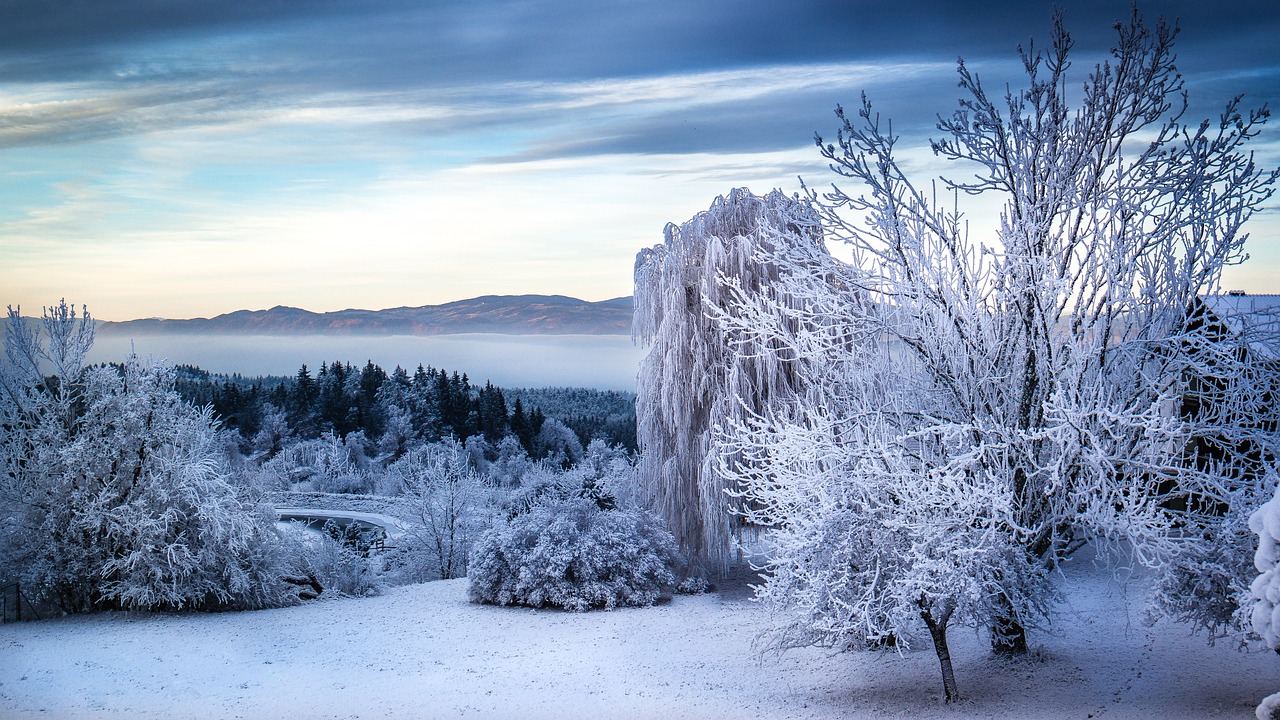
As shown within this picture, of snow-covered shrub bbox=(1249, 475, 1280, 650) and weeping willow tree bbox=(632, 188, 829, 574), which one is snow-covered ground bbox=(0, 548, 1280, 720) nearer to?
snow-covered shrub bbox=(1249, 475, 1280, 650)

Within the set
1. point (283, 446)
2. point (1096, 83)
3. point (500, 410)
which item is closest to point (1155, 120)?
point (1096, 83)

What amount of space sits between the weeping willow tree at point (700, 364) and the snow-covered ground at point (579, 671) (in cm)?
173

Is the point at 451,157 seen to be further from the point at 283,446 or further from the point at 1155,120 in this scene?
the point at 283,446

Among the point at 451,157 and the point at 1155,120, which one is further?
the point at 451,157

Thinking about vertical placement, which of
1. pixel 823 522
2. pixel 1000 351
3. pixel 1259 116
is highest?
pixel 1259 116

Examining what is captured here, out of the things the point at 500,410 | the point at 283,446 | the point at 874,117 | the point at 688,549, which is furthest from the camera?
the point at 500,410

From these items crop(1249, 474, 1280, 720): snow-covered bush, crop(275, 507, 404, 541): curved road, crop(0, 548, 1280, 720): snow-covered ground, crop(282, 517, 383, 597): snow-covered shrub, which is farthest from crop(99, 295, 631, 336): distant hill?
crop(1249, 474, 1280, 720): snow-covered bush

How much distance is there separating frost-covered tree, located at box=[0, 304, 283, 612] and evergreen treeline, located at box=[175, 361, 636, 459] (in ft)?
59.2

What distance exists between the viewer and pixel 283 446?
1089 inches

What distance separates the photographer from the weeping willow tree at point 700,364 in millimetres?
10969

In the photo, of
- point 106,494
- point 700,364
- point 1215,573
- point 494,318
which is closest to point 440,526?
point 106,494

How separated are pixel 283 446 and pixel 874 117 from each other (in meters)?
25.2

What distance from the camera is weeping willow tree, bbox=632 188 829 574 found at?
36.0ft

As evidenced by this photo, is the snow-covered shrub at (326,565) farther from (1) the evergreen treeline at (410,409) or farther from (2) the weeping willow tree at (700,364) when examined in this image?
(1) the evergreen treeline at (410,409)
